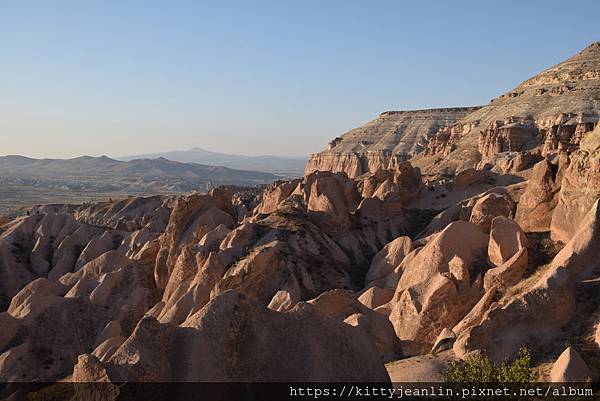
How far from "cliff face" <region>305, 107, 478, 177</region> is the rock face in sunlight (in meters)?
69.9

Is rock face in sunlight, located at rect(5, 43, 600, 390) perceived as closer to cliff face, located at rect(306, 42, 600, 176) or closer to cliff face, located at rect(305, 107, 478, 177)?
cliff face, located at rect(306, 42, 600, 176)

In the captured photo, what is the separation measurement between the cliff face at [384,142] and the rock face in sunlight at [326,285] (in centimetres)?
6987

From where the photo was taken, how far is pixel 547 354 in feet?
73.0

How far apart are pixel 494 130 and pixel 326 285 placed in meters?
70.9

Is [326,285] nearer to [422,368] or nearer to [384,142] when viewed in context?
[422,368]

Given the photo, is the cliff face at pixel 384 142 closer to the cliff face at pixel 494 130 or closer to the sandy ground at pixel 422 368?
the cliff face at pixel 494 130

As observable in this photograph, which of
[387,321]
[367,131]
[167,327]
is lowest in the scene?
[387,321]

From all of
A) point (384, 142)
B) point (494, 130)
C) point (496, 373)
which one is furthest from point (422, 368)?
point (384, 142)

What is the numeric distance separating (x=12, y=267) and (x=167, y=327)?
4496 centimetres

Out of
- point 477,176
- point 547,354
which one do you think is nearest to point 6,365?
point 547,354

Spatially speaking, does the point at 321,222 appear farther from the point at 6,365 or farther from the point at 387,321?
the point at 6,365

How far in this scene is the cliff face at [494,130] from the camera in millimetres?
97375

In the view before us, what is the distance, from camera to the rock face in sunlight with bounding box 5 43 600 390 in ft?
61.5

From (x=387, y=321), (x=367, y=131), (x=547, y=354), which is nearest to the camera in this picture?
(x=547, y=354)
